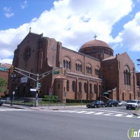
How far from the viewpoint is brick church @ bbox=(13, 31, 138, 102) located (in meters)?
44.7

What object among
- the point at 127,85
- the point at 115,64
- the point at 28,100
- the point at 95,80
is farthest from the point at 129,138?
the point at 127,85

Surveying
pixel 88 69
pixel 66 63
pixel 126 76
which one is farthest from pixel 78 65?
pixel 126 76

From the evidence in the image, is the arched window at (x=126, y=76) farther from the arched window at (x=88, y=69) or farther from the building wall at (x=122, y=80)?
the arched window at (x=88, y=69)

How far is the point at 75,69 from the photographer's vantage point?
53.8 meters

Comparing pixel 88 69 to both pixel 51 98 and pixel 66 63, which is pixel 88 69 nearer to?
pixel 66 63

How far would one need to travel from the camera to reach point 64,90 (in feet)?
141

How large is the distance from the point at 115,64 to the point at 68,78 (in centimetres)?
2079

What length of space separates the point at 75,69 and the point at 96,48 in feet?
62.3

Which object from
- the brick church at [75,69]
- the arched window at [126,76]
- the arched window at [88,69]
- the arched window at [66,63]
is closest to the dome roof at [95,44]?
the brick church at [75,69]

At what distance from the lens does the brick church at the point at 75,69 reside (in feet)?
147

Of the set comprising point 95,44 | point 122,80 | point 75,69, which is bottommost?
point 122,80

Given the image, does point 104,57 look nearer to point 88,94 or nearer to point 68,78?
point 88,94

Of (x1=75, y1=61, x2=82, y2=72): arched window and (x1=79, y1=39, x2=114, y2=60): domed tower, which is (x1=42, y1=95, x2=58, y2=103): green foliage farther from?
(x1=79, y1=39, x2=114, y2=60): domed tower

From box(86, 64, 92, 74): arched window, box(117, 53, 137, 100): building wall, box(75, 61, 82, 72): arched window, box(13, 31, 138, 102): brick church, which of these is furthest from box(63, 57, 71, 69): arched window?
box(117, 53, 137, 100): building wall
